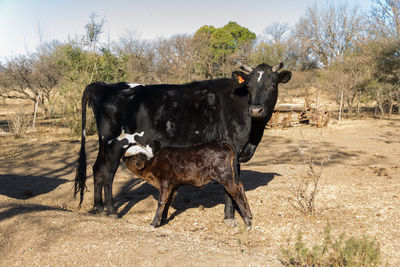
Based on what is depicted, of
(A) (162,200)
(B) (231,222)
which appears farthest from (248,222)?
(A) (162,200)

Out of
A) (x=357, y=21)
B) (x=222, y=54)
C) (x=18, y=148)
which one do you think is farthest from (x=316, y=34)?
(x=18, y=148)

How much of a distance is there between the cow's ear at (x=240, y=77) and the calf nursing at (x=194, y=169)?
103 cm

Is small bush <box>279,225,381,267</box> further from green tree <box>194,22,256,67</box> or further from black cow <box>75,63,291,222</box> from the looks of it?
green tree <box>194,22,256,67</box>

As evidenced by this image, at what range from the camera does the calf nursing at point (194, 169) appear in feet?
15.4

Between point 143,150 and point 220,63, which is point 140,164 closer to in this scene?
point 143,150

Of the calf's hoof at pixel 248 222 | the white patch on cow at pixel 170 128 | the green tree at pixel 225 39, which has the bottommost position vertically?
the calf's hoof at pixel 248 222

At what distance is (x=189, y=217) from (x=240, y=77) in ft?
7.62

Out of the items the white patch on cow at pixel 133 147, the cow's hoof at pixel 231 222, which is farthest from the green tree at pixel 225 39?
the cow's hoof at pixel 231 222

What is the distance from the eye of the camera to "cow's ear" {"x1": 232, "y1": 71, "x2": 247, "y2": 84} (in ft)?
16.9

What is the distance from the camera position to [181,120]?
16.8ft

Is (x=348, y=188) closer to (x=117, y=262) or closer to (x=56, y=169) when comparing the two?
(x=117, y=262)

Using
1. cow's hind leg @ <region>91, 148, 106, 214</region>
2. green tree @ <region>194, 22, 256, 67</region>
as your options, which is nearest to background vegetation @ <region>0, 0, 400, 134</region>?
green tree @ <region>194, 22, 256, 67</region>

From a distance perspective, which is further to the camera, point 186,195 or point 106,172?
point 186,195

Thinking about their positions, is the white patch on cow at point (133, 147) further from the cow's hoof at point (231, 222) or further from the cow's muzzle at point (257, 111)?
the cow's muzzle at point (257, 111)
